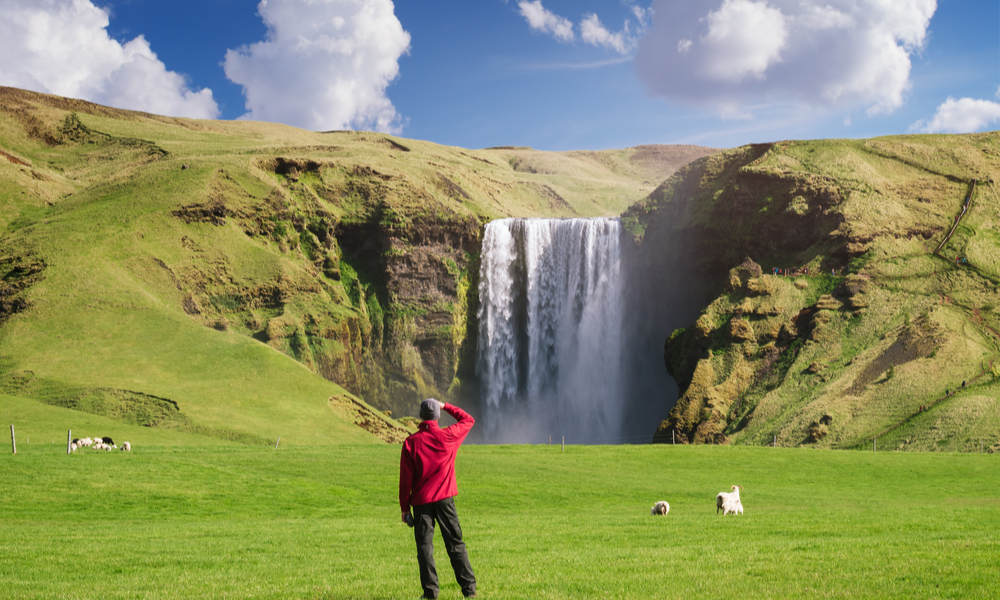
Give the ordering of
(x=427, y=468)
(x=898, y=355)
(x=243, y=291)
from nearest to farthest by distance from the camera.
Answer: (x=427, y=468), (x=898, y=355), (x=243, y=291)

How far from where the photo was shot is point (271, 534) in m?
18.4

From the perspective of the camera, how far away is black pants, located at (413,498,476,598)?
973cm

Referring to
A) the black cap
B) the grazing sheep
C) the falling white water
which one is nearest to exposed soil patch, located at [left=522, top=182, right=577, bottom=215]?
the falling white water

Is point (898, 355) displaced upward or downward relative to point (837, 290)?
downward

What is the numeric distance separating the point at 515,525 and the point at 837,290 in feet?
173

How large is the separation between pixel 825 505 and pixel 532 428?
5525 cm

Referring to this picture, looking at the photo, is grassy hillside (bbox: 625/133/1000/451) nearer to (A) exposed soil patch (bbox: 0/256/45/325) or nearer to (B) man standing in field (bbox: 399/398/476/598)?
(B) man standing in field (bbox: 399/398/476/598)


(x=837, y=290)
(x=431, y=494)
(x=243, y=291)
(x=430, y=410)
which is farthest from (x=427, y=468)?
(x=243, y=291)

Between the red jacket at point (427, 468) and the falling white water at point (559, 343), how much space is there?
236 ft

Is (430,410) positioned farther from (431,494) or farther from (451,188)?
(451,188)

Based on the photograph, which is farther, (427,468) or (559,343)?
(559,343)

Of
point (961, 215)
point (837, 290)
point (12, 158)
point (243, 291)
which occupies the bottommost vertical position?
point (837, 290)

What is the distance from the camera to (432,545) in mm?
9891

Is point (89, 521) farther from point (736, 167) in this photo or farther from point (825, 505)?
point (736, 167)
